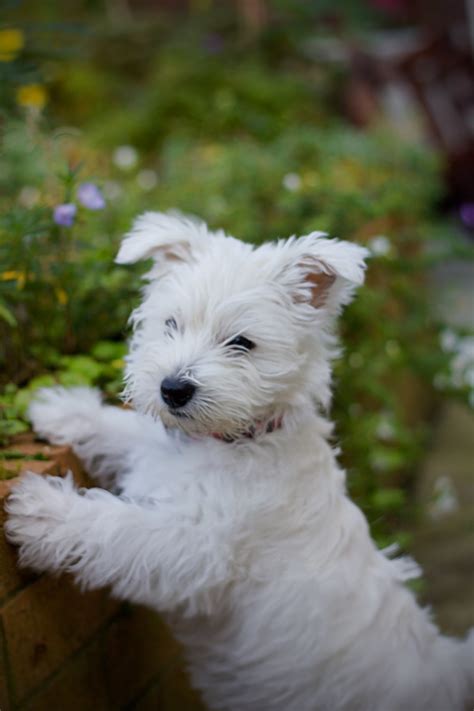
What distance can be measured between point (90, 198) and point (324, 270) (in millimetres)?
1023

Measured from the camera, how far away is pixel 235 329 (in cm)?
225

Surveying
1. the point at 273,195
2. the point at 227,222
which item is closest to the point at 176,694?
the point at 227,222

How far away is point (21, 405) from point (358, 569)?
4.02 feet

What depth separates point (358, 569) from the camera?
241cm

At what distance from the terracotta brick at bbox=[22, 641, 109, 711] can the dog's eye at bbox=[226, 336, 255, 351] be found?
43.3 inches

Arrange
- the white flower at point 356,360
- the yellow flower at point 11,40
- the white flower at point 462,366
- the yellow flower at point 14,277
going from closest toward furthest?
1. the yellow flower at point 14,277
2. the white flower at point 356,360
3. the white flower at point 462,366
4. the yellow flower at point 11,40

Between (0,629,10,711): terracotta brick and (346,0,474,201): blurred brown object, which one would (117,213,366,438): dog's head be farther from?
(346,0,474,201): blurred brown object

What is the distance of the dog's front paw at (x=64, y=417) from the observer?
2.56 meters

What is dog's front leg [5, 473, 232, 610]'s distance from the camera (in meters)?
2.19

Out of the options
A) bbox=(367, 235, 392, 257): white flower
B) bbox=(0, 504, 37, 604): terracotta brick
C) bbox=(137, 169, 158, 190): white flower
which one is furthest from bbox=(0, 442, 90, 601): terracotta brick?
bbox=(137, 169, 158, 190): white flower

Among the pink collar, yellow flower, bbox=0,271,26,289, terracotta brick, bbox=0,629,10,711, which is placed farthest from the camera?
yellow flower, bbox=0,271,26,289

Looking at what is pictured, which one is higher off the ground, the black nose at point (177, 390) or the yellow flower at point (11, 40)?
the black nose at point (177, 390)

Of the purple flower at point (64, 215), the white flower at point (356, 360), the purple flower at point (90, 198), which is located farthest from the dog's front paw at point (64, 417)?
the white flower at point (356, 360)

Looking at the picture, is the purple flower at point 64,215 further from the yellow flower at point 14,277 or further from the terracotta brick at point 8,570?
the terracotta brick at point 8,570
